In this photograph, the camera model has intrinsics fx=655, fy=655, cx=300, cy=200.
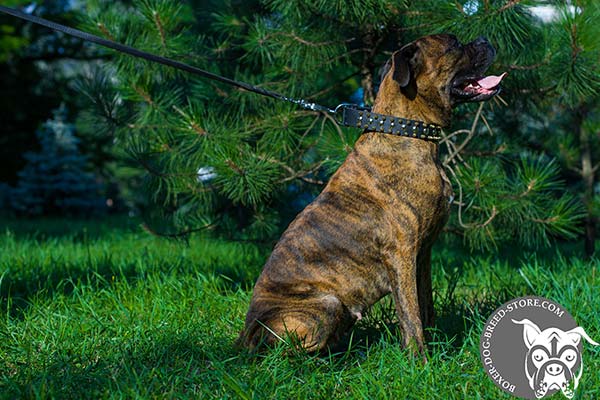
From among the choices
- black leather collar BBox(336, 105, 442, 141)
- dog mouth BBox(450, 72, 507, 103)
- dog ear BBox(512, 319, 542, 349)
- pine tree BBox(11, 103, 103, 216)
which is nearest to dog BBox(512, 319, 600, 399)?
dog ear BBox(512, 319, 542, 349)

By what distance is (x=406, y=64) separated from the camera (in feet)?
8.88

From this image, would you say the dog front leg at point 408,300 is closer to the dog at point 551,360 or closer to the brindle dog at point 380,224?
the brindle dog at point 380,224

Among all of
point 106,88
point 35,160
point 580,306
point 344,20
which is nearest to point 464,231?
point 580,306

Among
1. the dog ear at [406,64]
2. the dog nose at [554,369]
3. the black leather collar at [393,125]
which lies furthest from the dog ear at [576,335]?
the dog ear at [406,64]

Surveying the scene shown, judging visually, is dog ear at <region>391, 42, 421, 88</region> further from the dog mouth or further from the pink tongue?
the pink tongue

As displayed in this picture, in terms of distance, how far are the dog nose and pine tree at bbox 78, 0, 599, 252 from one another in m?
1.55

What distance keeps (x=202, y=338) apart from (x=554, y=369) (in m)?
1.55

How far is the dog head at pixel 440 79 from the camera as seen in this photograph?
280 centimetres

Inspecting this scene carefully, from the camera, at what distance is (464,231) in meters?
4.31

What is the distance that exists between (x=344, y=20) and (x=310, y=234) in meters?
1.76

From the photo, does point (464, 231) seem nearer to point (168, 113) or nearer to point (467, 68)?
point (467, 68)

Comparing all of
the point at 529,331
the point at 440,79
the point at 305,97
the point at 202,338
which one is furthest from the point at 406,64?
the point at 305,97

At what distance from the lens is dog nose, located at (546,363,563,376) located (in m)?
2.37

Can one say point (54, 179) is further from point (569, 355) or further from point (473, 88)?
point (569, 355)
